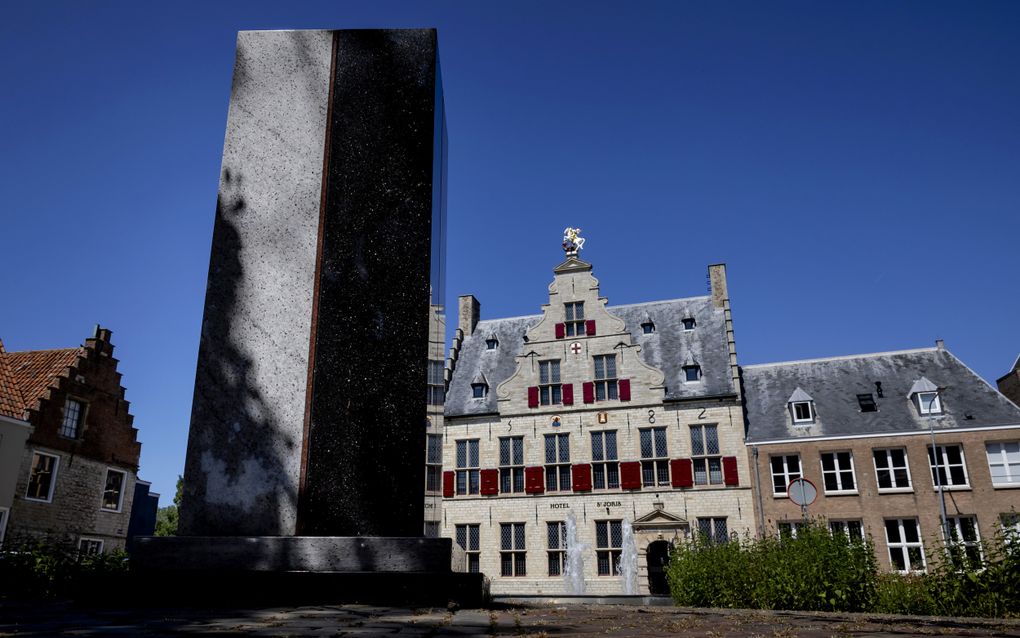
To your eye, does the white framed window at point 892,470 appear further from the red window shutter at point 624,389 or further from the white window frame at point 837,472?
the red window shutter at point 624,389

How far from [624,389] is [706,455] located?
157 inches

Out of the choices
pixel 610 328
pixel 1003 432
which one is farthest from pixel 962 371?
pixel 610 328

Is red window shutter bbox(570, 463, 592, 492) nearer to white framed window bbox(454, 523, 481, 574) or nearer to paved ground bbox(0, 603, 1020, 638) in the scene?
white framed window bbox(454, 523, 481, 574)

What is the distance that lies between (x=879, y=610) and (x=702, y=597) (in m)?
2.79

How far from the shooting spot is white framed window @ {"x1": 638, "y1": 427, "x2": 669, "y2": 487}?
1009 inches

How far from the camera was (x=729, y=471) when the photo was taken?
24.8 metres

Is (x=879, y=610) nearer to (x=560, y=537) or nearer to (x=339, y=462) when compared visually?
(x=339, y=462)

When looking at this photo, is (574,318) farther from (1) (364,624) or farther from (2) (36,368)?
(1) (364,624)

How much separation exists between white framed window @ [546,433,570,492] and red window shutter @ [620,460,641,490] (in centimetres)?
220

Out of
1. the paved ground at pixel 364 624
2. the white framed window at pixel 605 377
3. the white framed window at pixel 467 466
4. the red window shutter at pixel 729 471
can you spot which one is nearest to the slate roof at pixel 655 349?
the white framed window at pixel 467 466

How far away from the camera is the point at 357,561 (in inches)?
170

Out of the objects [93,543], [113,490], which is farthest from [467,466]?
[93,543]

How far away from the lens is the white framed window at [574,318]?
2869 cm

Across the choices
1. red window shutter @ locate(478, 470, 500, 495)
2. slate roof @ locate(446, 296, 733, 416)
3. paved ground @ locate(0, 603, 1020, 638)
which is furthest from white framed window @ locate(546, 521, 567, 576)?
paved ground @ locate(0, 603, 1020, 638)
